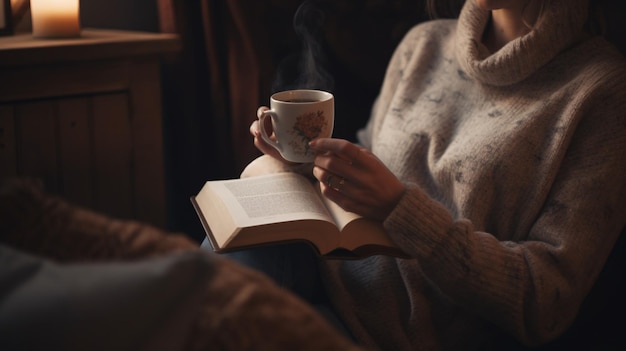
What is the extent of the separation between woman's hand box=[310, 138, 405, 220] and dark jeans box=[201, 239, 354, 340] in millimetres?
134

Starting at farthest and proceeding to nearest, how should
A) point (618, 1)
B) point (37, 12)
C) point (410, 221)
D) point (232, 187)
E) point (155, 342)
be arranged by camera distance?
1. point (37, 12)
2. point (618, 1)
3. point (232, 187)
4. point (410, 221)
5. point (155, 342)

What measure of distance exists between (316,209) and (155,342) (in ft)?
1.92

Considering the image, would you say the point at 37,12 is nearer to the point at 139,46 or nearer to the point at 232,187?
the point at 139,46

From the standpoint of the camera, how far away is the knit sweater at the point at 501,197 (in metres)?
1.05

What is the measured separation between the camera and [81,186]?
4.66 feet

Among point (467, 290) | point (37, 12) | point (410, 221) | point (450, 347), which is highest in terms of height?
point (37, 12)

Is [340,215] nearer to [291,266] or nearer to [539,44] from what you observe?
[291,266]

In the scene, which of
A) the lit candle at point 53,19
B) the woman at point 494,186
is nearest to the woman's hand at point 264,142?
the woman at point 494,186

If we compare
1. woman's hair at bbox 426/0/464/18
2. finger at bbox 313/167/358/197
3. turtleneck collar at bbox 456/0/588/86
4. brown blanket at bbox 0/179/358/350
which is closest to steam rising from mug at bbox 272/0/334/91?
woman's hair at bbox 426/0/464/18

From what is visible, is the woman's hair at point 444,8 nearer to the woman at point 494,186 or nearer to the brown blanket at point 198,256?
the woman at point 494,186

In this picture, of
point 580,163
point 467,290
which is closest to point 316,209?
point 467,290

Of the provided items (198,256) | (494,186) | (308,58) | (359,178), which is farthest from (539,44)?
(198,256)

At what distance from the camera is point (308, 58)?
170cm

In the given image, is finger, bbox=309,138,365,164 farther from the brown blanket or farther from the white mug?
the brown blanket
